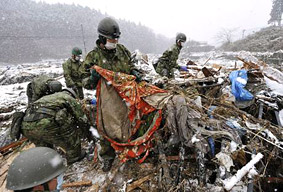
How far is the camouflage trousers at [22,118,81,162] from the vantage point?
2574mm

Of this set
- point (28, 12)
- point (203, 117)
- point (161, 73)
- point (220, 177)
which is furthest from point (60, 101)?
point (28, 12)

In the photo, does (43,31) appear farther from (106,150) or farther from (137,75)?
(106,150)

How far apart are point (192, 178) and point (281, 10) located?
39.2 m

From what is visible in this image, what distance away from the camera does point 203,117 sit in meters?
2.32

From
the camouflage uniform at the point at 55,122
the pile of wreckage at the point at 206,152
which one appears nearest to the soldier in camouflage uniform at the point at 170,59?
the pile of wreckage at the point at 206,152

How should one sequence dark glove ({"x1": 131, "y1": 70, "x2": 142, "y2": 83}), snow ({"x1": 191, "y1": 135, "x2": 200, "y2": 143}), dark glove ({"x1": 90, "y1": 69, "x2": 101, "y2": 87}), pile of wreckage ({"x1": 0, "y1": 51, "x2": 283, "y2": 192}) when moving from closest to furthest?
pile of wreckage ({"x1": 0, "y1": 51, "x2": 283, "y2": 192}), snow ({"x1": 191, "y1": 135, "x2": 200, "y2": 143}), dark glove ({"x1": 90, "y1": 69, "x2": 101, "y2": 87}), dark glove ({"x1": 131, "y1": 70, "x2": 142, "y2": 83})

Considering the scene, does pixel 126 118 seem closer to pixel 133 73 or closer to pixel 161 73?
pixel 133 73

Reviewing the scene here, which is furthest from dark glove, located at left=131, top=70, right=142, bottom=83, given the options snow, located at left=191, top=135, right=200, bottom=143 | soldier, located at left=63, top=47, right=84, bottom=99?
soldier, located at left=63, top=47, right=84, bottom=99

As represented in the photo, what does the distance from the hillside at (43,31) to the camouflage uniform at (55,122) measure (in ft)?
85.1

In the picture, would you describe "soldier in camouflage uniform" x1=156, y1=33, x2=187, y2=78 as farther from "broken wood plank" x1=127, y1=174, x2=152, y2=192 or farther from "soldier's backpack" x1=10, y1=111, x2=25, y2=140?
"soldier's backpack" x1=10, y1=111, x2=25, y2=140

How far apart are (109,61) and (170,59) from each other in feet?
9.35

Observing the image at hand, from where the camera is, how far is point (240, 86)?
9.95 feet

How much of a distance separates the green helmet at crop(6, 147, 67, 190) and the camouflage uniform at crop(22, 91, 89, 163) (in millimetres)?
1502

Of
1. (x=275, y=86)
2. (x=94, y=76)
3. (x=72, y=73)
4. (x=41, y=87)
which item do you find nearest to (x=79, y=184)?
(x=94, y=76)
